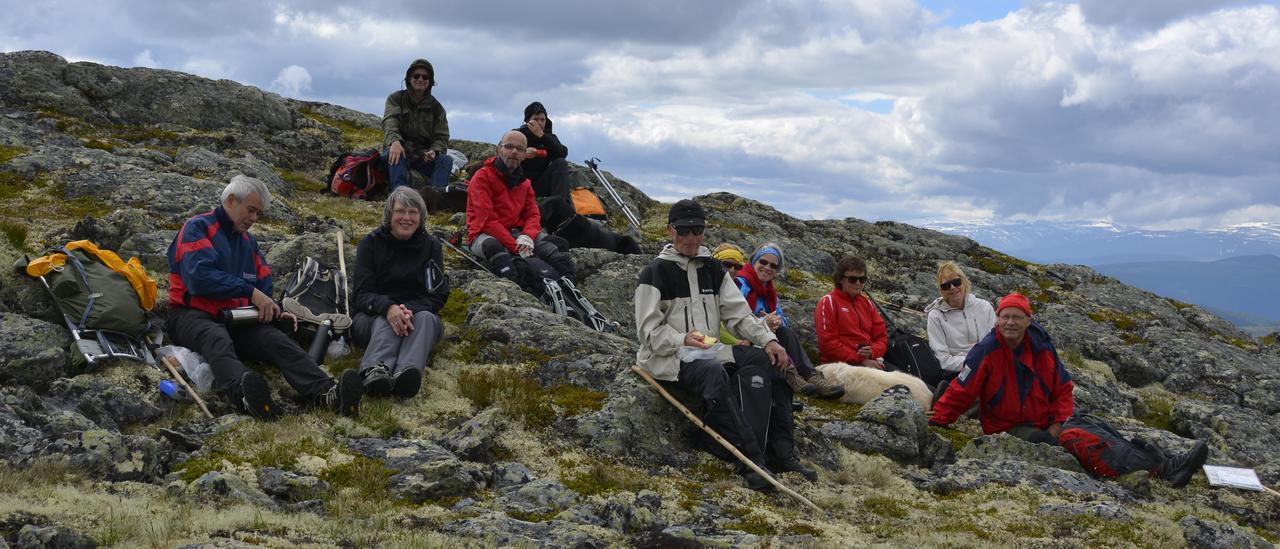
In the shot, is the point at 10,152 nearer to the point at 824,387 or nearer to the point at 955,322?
the point at 824,387

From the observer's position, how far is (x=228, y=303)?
10367 millimetres

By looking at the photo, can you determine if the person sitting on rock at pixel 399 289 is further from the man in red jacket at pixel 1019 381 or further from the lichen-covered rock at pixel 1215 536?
the lichen-covered rock at pixel 1215 536

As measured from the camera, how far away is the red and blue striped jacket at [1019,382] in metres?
10.9

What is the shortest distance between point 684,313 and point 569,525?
10.9ft

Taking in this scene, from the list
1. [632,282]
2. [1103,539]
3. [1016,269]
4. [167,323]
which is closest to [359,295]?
[167,323]

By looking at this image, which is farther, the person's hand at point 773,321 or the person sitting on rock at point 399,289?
the person's hand at point 773,321

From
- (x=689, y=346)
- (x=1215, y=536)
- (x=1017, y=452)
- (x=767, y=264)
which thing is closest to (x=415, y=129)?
(x=767, y=264)

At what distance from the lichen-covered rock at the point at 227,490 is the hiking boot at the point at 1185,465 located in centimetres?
947

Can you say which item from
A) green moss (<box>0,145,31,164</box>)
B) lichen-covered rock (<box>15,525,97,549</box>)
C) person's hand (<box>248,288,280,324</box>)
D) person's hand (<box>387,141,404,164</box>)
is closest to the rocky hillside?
lichen-covered rock (<box>15,525,97,549</box>)

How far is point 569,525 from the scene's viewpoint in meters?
7.14

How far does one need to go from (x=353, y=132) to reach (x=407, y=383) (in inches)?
1092

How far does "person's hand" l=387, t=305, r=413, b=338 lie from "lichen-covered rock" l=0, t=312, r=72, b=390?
3.31 metres

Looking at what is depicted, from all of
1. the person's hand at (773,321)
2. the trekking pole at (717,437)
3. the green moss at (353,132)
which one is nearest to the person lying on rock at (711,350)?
the trekking pole at (717,437)

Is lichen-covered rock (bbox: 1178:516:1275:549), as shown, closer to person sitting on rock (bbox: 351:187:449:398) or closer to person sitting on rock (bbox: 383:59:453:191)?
person sitting on rock (bbox: 351:187:449:398)
